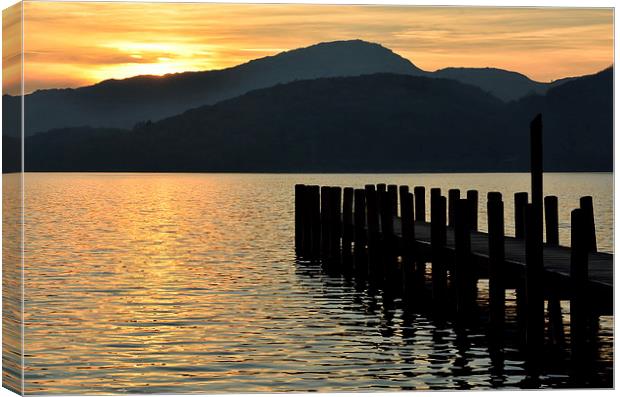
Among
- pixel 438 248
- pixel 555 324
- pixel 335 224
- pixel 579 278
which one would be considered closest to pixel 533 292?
pixel 579 278

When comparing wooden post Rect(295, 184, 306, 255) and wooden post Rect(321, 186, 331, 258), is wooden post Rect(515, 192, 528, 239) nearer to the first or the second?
wooden post Rect(321, 186, 331, 258)

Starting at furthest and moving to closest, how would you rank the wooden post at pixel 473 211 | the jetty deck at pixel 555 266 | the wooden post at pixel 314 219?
the wooden post at pixel 314 219 < the wooden post at pixel 473 211 < the jetty deck at pixel 555 266

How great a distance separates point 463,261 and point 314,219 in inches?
646

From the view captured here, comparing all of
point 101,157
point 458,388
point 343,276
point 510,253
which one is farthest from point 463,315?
point 101,157

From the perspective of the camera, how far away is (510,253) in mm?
21797

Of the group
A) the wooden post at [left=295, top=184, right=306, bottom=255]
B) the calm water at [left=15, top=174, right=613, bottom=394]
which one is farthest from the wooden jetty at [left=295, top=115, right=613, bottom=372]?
the wooden post at [left=295, top=184, right=306, bottom=255]

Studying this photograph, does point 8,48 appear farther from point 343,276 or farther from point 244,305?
point 343,276

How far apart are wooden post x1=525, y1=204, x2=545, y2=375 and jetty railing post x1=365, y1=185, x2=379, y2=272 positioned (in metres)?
11.3

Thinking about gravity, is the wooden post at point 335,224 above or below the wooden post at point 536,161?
below

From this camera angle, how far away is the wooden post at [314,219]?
38.1 m

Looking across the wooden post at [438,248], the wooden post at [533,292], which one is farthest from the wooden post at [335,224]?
the wooden post at [533,292]

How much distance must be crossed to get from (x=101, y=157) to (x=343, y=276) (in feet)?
550

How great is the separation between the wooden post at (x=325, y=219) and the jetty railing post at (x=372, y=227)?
17.3ft

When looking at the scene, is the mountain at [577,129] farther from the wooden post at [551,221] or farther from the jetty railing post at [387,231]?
the wooden post at [551,221]
